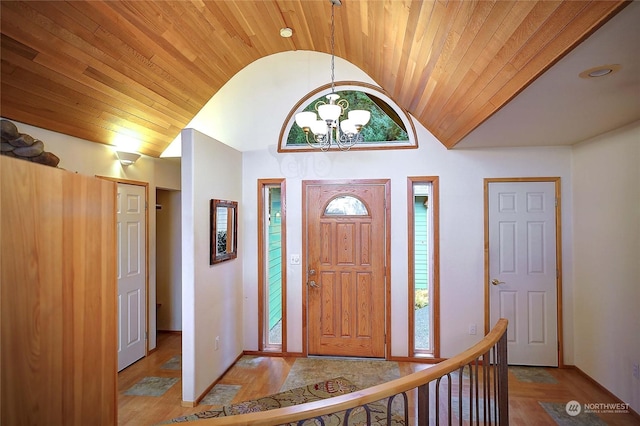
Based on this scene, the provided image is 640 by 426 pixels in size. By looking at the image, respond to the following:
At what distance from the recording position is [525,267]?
12.3 feet

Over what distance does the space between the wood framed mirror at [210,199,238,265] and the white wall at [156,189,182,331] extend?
4.64 ft

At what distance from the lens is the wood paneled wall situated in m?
1.08

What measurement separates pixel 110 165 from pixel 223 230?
53.2 inches

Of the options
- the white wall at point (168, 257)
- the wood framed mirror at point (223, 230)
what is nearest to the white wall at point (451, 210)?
the wood framed mirror at point (223, 230)

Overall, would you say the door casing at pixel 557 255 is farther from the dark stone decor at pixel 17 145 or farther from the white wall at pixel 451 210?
the dark stone decor at pixel 17 145

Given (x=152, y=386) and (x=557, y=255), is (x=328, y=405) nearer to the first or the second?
(x=152, y=386)

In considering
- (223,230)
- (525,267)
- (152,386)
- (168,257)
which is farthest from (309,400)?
(168,257)

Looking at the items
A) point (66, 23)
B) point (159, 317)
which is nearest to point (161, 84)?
point (66, 23)

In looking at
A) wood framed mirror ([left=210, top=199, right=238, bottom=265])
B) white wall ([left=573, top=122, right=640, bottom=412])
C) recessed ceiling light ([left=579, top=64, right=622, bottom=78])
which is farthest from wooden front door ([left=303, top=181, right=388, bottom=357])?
recessed ceiling light ([left=579, top=64, right=622, bottom=78])

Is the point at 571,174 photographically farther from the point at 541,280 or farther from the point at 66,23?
the point at 66,23

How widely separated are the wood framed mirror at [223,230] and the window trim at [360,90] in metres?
0.96

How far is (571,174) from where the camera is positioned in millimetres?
3674

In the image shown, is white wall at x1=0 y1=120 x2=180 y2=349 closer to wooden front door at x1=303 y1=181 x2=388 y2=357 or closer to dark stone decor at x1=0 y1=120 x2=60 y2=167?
dark stone decor at x1=0 y1=120 x2=60 y2=167

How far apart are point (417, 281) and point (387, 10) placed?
2842mm
